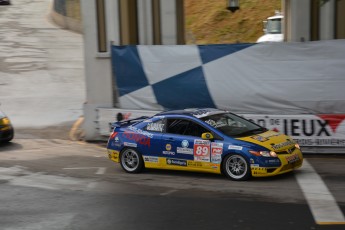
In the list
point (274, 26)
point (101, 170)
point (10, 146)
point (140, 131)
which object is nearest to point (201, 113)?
point (140, 131)

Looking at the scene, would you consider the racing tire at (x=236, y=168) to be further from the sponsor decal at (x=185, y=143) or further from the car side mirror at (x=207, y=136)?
the sponsor decal at (x=185, y=143)

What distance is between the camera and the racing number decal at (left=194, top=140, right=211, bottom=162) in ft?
36.4

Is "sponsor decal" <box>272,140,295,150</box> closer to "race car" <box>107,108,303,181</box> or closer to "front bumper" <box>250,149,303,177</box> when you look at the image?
"race car" <box>107,108,303,181</box>

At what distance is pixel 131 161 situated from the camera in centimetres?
1238

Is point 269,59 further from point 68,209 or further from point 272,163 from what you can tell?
point 68,209

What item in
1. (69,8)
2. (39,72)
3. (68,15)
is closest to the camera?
(39,72)

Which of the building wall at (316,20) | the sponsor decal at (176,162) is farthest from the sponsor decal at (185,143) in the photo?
the building wall at (316,20)

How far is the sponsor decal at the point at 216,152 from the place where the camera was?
430 inches

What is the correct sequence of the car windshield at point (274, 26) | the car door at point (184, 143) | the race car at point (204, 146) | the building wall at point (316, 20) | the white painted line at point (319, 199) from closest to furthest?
the white painted line at point (319, 199)
the race car at point (204, 146)
the car door at point (184, 143)
the building wall at point (316, 20)
the car windshield at point (274, 26)

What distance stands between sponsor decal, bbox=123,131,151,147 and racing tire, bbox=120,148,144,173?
0.25m

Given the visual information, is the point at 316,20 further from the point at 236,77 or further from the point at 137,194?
the point at 137,194

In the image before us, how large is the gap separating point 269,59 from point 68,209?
24.9 ft

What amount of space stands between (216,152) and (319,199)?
2481 millimetres

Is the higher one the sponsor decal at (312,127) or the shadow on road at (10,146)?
the sponsor decal at (312,127)
